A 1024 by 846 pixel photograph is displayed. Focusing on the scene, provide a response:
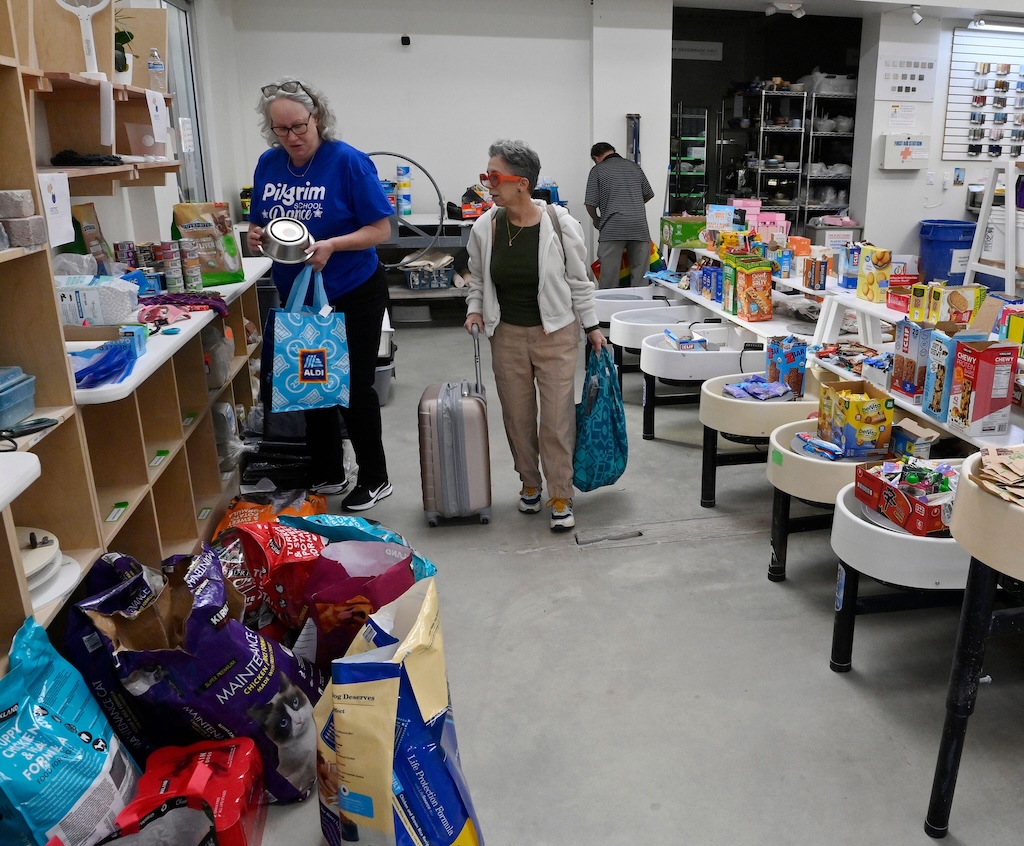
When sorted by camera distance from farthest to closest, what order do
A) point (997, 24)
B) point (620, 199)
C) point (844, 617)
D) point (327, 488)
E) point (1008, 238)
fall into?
point (997, 24) → point (620, 199) → point (1008, 238) → point (327, 488) → point (844, 617)

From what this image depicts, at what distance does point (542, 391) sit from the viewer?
11.0ft

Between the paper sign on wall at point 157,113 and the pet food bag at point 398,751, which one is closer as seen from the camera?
the pet food bag at point 398,751

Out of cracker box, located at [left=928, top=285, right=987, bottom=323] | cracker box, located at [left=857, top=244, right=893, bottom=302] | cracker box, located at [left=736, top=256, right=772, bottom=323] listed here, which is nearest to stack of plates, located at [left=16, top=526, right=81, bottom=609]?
cracker box, located at [left=928, top=285, right=987, bottom=323]

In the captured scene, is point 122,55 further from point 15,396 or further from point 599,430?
point 599,430

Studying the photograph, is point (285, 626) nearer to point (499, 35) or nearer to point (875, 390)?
point (875, 390)

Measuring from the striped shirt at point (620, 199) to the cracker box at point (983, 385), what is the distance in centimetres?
468

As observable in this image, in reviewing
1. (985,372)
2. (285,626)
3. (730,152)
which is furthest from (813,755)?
(730,152)

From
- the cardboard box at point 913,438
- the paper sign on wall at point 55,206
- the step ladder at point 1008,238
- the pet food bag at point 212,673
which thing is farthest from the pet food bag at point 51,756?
the step ladder at point 1008,238

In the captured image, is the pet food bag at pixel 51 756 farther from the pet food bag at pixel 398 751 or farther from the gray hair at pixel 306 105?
the gray hair at pixel 306 105

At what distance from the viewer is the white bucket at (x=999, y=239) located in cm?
422

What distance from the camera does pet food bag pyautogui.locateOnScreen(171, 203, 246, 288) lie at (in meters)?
3.21

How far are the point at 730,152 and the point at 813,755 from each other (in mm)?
9847

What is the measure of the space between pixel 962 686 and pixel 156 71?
341cm

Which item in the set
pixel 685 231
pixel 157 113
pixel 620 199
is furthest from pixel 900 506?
pixel 620 199
